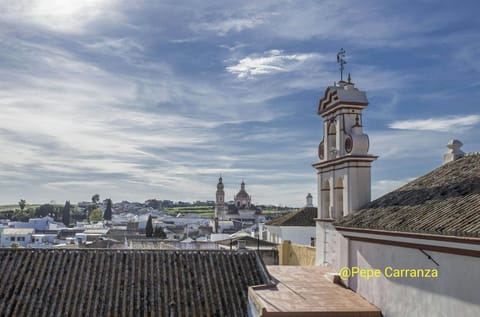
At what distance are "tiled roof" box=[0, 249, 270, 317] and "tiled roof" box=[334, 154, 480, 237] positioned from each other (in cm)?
322

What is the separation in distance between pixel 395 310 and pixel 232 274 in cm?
513

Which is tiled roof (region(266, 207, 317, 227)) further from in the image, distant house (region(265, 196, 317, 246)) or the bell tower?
the bell tower

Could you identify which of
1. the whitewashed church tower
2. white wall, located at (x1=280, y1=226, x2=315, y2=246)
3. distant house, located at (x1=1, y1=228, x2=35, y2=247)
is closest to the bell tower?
the whitewashed church tower

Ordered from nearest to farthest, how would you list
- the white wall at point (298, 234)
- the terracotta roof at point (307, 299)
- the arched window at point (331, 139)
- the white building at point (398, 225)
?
the white building at point (398, 225)
the terracotta roof at point (307, 299)
the arched window at point (331, 139)
the white wall at point (298, 234)

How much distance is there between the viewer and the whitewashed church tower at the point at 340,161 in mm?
12891

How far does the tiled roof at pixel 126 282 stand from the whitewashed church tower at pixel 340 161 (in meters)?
2.20

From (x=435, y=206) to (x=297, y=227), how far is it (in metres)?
16.2

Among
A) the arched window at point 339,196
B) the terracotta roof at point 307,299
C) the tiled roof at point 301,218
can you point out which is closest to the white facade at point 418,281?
the terracotta roof at point 307,299

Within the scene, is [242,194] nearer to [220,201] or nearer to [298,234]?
[220,201]

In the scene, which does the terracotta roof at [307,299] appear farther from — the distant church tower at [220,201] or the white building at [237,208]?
the distant church tower at [220,201]

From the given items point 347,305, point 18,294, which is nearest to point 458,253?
point 347,305

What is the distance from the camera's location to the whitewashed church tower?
12891mm

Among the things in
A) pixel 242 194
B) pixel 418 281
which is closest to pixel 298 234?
pixel 418 281

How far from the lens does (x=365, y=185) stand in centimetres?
1293
